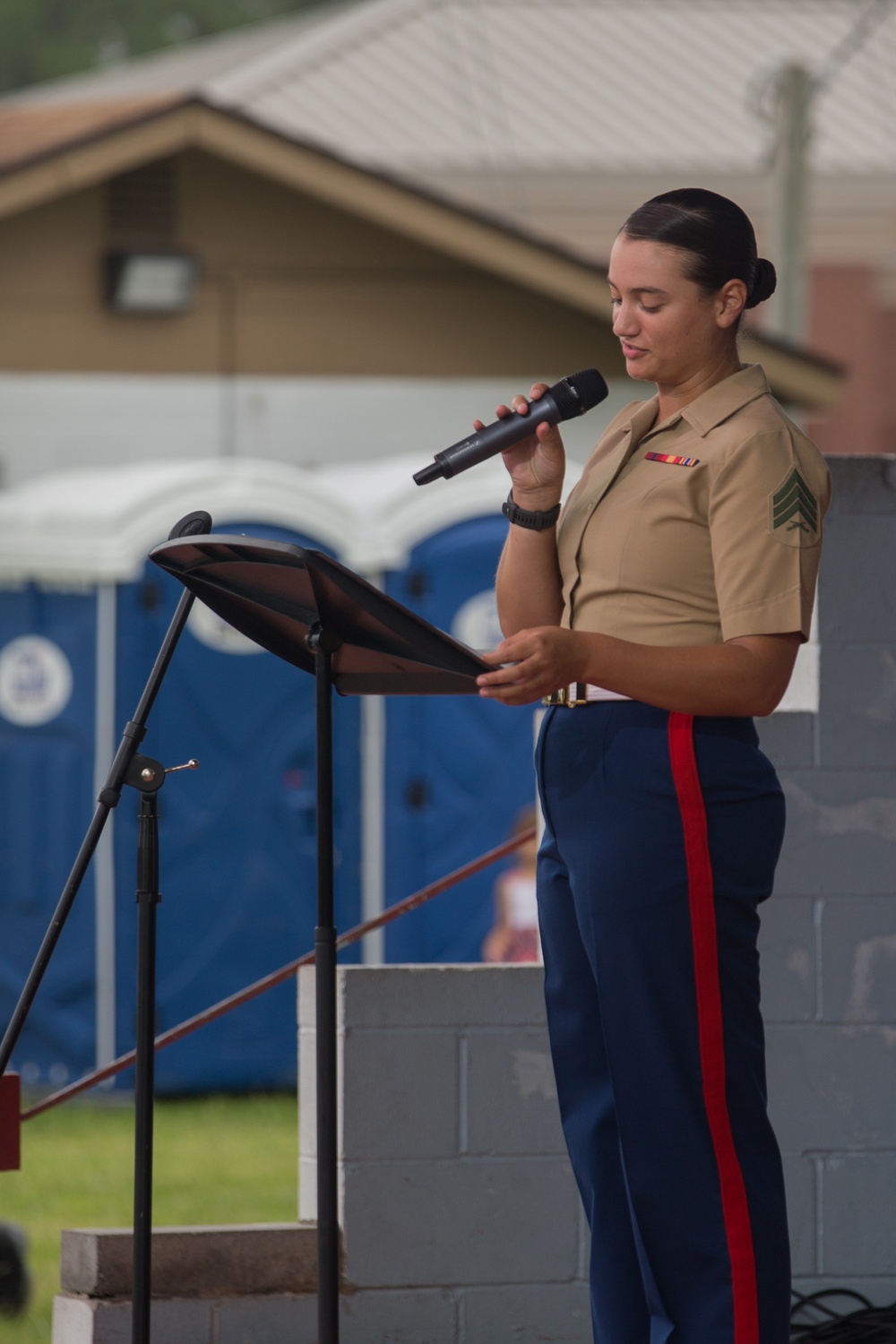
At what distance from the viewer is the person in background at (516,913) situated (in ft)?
26.8

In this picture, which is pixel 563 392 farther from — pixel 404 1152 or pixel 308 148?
pixel 308 148

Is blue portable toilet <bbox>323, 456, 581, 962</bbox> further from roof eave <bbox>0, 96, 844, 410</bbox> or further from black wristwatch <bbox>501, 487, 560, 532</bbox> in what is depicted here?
black wristwatch <bbox>501, 487, 560, 532</bbox>

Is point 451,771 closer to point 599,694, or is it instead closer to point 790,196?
point 599,694

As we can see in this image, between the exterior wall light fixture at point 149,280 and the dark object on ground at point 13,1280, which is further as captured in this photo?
the exterior wall light fixture at point 149,280

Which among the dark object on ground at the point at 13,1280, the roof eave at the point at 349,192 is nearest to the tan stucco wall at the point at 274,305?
the roof eave at the point at 349,192

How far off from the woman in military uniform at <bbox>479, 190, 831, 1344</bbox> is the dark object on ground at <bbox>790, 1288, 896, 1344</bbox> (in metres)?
1.09

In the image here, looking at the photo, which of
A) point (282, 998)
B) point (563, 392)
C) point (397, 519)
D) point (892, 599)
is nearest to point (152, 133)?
point (397, 519)

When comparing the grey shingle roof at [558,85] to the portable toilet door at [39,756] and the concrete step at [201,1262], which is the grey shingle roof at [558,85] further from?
the concrete step at [201,1262]

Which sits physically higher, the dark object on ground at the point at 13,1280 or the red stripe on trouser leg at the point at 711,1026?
the red stripe on trouser leg at the point at 711,1026

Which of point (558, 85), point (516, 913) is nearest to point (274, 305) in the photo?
point (516, 913)

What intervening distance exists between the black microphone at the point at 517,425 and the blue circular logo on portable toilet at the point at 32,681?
5.63 metres

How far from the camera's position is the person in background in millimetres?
8156

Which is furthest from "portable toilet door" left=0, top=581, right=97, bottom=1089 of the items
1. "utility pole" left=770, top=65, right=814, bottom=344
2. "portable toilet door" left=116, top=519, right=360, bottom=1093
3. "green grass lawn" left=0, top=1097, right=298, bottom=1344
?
"utility pole" left=770, top=65, right=814, bottom=344

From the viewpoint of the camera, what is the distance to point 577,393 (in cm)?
290
